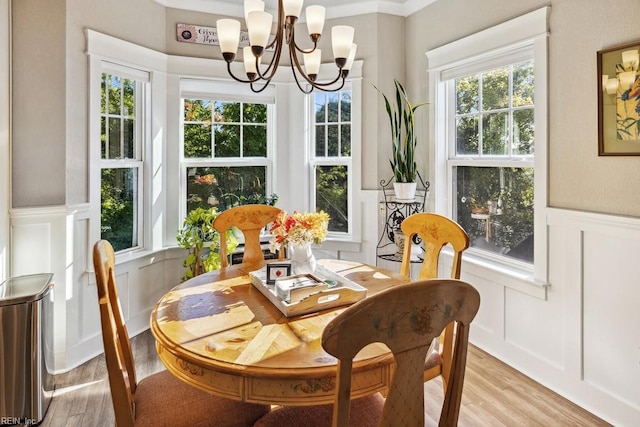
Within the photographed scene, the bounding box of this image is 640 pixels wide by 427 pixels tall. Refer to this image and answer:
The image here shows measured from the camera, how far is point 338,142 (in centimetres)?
383

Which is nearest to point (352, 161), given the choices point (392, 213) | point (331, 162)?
point (331, 162)

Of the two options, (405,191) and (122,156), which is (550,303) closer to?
(405,191)

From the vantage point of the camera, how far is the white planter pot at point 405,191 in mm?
3332

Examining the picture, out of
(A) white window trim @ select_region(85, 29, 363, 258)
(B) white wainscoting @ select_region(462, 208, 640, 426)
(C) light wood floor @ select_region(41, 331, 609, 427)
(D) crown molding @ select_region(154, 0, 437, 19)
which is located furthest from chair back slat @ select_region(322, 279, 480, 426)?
(D) crown molding @ select_region(154, 0, 437, 19)

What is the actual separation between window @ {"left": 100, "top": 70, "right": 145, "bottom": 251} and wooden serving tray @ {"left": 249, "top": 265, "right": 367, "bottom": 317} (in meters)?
1.84

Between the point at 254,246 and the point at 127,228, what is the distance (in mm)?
1280

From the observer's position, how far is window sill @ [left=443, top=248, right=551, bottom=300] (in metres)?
2.56

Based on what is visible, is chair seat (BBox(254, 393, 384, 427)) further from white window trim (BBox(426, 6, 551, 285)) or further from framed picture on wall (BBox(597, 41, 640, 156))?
framed picture on wall (BBox(597, 41, 640, 156))

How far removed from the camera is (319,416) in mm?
1392

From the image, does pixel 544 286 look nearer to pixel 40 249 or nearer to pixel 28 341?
pixel 28 341

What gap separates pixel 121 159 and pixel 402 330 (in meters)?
2.93

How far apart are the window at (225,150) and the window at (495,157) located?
167 centimetres

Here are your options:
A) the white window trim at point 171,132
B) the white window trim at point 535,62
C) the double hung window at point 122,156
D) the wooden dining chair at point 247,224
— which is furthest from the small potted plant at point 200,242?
the white window trim at point 535,62

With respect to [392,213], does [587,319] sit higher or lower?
lower
